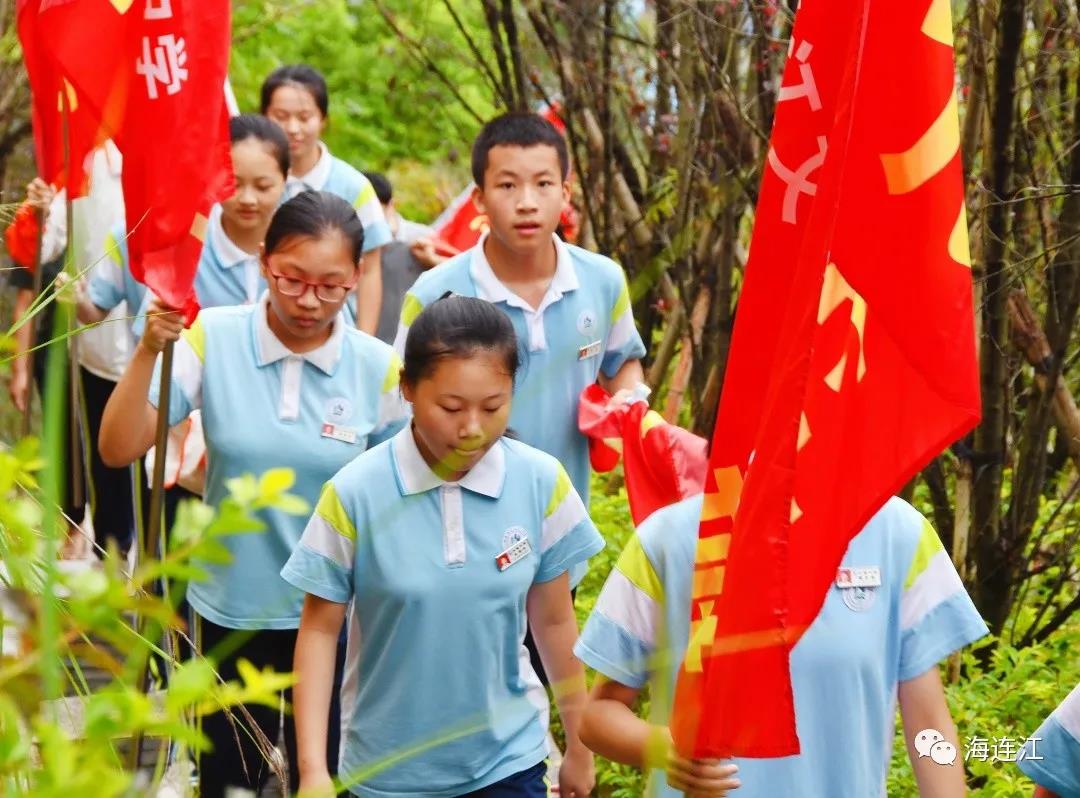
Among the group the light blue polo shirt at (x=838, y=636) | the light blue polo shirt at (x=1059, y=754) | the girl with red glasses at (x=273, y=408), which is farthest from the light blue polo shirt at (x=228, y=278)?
the light blue polo shirt at (x=1059, y=754)

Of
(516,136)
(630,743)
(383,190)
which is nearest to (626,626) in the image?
(630,743)

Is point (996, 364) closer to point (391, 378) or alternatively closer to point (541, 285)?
point (541, 285)

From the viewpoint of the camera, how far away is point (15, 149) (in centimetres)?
1502

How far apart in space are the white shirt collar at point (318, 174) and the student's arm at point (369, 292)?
341 mm

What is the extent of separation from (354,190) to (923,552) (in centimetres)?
435

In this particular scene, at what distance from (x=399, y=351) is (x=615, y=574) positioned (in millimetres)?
2076

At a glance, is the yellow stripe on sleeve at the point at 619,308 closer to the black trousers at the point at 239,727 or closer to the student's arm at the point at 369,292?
the black trousers at the point at 239,727

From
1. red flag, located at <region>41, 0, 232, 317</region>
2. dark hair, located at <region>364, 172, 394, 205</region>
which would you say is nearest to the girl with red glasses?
red flag, located at <region>41, 0, 232, 317</region>

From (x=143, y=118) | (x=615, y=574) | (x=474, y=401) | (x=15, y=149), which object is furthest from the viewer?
(x=15, y=149)

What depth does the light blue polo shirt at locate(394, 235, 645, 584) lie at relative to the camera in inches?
200

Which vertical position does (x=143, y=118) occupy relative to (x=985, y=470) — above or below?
above

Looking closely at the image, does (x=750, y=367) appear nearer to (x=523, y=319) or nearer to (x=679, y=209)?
(x=523, y=319)

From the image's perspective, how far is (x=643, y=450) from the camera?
451cm

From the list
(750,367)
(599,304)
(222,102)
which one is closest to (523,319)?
(599,304)
